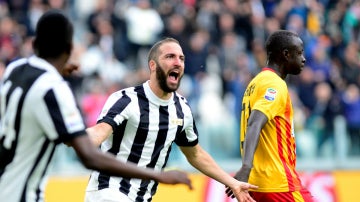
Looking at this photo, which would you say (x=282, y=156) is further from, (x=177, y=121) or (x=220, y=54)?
(x=220, y=54)

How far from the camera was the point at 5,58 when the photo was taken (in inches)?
607

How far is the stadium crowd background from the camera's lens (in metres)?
14.2

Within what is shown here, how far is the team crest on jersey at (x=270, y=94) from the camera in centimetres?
724

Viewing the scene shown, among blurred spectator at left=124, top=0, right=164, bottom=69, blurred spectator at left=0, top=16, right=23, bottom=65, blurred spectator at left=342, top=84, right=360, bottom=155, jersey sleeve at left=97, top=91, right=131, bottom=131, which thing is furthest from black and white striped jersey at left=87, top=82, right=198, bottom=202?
blurred spectator at left=124, top=0, right=164, bottom=69

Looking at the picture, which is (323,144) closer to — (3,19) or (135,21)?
(135,21)

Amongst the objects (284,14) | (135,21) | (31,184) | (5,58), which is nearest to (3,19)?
(5,58)

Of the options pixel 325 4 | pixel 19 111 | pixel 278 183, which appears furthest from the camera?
Answer: pixel 325 4

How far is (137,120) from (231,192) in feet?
3.23

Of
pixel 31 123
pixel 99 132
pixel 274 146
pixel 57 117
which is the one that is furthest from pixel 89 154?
pixel 274 146

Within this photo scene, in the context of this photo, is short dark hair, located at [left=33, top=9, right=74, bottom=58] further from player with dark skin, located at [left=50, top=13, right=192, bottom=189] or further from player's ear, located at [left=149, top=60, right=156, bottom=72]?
player's ear, located at [left=149, top=60, right=156, bottom=72]

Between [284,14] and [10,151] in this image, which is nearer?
[10,151]

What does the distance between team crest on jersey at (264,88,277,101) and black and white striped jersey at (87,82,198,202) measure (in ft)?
2.91

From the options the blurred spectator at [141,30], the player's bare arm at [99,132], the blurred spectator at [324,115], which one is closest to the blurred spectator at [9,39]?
the blurred spectator at [141,30]

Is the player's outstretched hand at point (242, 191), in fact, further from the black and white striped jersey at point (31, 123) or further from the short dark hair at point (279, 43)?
the black and white striped jersey at point (31, 123)
